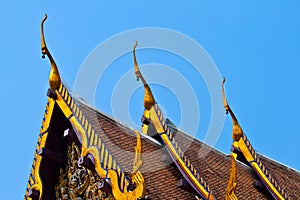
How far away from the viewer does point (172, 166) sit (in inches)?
403

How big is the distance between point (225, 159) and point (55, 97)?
264 cm

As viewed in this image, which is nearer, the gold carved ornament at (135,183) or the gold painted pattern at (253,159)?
the gold carved ornament at (135,183)

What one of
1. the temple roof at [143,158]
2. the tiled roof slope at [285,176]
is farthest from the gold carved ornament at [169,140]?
the tiled roof slope at [285,176]

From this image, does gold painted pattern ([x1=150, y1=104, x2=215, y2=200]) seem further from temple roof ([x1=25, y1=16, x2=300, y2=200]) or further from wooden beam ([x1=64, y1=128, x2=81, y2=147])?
wooden beam ([x1=64, y1=128, x2=81, y2=147])

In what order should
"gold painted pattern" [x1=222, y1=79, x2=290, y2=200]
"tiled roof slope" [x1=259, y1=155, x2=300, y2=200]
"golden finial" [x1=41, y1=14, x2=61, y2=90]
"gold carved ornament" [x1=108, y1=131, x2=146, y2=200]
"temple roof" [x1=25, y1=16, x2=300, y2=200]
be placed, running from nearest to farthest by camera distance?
1. "gold carved ornament" [x1=108, y1=131, x2=146, y2=200]
2. "temple roof" [x1=25, y1=16, x2=300, y2=200]
3. "golden finial" [x1=41, y1=14, x2=61, y2=90]
4. "gold painted pattern" [x1=222, y1=79, x2=290, y2=200]
5. "tiled roof slope" [x1=259, y1=155, x2=300, y2=200]

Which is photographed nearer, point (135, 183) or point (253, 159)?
point (135, 183)

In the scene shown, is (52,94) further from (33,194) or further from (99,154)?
(99,154)

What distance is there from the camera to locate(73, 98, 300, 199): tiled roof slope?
9633 millimetres

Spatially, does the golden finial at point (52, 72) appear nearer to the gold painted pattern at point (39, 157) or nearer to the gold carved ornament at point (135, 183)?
the gold painted pattern at point (39, 157)

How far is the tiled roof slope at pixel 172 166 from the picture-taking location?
9633 millimetres

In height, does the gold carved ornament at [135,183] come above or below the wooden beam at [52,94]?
below

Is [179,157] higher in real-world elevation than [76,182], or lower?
higher

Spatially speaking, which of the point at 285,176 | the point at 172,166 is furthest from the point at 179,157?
the point at 285,176

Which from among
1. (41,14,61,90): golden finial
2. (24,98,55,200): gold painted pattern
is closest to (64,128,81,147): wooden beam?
(24,98,55,200): gold painted pattern
